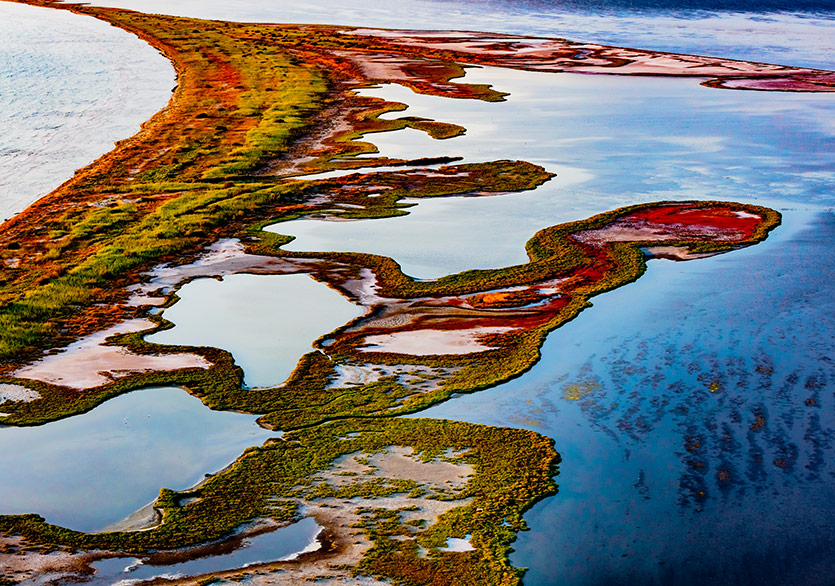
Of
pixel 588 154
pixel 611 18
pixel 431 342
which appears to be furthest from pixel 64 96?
pixel 611 18

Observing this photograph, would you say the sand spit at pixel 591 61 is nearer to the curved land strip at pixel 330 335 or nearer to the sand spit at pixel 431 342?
the curved land strip at pixel 330 335

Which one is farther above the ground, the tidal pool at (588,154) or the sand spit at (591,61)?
the sand spit at (591,61)

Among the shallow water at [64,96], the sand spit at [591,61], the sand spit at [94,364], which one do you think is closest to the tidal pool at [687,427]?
the sand spit at [94,364]

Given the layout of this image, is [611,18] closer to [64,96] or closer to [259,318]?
[64,96]

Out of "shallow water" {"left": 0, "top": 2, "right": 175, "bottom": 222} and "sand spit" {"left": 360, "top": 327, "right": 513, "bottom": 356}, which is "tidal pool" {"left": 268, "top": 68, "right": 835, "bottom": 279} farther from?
"shallow water" {"left": 0, "top": 2, "right": 175, "bottom": 222}

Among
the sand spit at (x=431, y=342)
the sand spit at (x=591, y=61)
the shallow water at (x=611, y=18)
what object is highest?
the shallow water at (x=611, y=18)

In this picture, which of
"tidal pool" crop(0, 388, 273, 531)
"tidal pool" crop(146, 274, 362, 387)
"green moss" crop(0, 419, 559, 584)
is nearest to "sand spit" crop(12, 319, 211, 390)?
"tidal pool" crop(146, 274, 362, 387)
